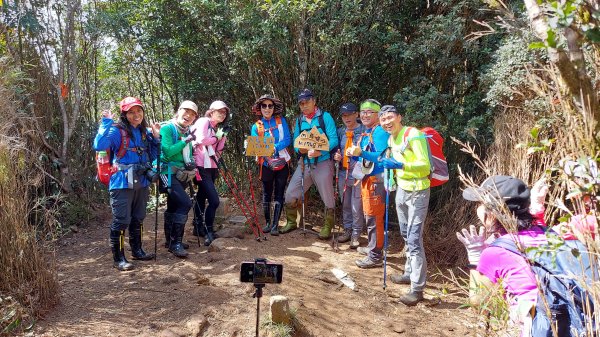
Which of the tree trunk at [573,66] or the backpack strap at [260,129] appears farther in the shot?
the backpack strap at [260,129]

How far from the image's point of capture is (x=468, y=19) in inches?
259

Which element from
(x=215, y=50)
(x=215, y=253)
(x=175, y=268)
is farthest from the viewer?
(x=215, y=50)

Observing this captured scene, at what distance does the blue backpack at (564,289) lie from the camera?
6.69 feet

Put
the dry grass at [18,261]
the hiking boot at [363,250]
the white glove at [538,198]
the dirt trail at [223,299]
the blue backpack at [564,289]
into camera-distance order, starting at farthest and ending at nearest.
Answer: the hiking boot at [363,250], the dirt trail at [223,299], the dry grass at [18,261], the white glove at [538,198], the blue backpack at [564,289]

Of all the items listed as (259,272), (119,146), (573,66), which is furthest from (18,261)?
(573,66)

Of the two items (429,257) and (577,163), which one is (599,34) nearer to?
(577,163)

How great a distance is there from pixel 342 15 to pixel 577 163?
5.47 metres

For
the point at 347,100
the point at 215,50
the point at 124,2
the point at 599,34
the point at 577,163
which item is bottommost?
the point at 577,163

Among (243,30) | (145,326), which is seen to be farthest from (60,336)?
(243,30)

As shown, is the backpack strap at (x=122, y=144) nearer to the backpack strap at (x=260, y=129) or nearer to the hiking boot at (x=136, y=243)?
the hiking boot at (x=136, y=243)

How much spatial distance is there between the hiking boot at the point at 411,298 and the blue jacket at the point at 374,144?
140 cm

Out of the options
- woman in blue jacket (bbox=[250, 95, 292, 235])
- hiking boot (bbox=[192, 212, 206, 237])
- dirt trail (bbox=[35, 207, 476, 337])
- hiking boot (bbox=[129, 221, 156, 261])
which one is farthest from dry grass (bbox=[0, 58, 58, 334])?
woman in blue jacket (bbox=[250, 95, 292, 235])

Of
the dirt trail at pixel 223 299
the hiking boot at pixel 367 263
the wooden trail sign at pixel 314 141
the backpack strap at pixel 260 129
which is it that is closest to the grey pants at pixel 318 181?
the wooden trail sign at pixel 314 141

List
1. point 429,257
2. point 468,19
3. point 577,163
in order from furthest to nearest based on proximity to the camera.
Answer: point 468,19 → point 429,257 → point 577,163
